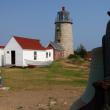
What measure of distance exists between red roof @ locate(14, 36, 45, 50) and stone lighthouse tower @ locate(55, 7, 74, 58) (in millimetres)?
13759

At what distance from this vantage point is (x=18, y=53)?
41.8 m

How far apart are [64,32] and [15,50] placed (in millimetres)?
21108

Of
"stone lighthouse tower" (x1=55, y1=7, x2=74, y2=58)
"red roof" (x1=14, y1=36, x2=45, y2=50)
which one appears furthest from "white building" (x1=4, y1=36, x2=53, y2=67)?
"stone lighthouse tower" (x1=55, y1=7, x2=74, y2=58)

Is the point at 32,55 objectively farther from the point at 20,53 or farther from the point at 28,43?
the point at 20,53

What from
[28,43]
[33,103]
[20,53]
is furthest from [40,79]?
[28,43]

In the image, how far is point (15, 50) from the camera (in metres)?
41.9

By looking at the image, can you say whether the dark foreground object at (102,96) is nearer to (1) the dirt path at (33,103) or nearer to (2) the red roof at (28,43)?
(1) the dirt path at (33,103)

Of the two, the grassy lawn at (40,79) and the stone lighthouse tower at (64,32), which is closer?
the grassy lawn at (40,79)

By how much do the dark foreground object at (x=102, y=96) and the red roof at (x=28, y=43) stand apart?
3885cm

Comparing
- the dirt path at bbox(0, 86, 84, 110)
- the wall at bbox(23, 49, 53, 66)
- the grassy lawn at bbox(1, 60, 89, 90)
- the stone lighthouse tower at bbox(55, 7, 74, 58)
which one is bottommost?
the dirt path at bbox(0, 86, 84, 110)

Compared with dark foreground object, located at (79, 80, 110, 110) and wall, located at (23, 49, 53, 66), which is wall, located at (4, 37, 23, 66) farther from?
dark foreground object, located at (79, 80, 110, 110)

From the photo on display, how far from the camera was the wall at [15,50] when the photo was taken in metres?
41.7

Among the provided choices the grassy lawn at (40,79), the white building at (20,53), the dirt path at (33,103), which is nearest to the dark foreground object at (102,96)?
the dirt path at (33,103)

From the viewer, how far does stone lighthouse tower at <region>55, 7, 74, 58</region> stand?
200 feet
